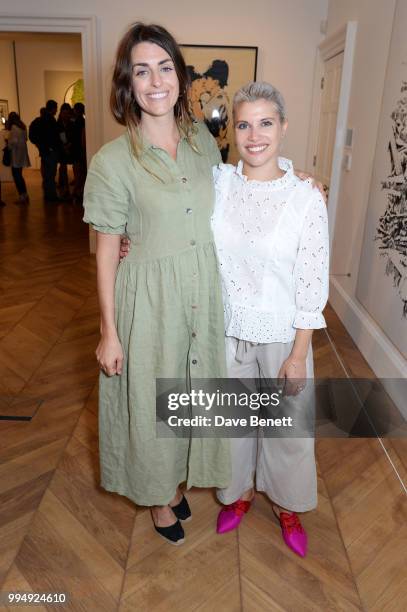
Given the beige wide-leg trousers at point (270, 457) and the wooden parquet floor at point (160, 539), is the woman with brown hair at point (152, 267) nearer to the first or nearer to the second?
the beige wide-leg trousers at point (270, 457)

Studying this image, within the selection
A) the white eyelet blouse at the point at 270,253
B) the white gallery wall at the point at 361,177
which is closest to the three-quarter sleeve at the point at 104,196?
the white eyelet blouse at the point at 270,253

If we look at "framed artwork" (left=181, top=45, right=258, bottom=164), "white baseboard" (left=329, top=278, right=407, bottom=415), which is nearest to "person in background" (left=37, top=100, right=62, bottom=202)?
"framed artwork" (left=181, top=45, right=258, bottom=164)

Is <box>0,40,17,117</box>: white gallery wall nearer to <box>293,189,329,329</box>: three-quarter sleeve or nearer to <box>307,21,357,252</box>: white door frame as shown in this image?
<box>307,21,357,252</box>: white door frame

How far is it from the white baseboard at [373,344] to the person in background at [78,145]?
18.4ft

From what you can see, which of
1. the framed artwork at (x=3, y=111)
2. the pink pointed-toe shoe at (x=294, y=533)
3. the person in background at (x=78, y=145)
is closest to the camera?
the pink pointed-toe shoe at (x=294, y=533)

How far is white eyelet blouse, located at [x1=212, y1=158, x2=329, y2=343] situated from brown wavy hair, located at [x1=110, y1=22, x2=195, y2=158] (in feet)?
1.01

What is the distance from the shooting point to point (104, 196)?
1.46 m

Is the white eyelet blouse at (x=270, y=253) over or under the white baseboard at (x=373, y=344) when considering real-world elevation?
over

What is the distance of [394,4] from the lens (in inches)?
125

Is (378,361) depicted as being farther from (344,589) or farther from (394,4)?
(394,4)


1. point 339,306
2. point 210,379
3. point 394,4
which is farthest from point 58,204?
point 210,379

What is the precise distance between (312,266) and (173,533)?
1.10 m

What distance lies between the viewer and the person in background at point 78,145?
8.00 m

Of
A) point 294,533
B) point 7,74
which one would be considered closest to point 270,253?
point 294,533
